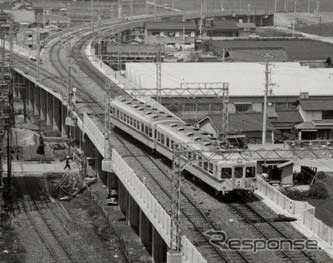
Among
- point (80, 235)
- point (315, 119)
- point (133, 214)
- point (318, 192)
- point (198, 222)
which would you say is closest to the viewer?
point (198, 222)

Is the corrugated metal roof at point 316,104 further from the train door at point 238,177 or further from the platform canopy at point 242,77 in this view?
the train door at point 238,177

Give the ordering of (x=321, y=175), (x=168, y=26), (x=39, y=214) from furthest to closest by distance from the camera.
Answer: (x=168, y=26)
(x=321, y=175)
(x=39, y=214)

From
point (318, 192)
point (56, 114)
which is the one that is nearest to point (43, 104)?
point (56, 114)

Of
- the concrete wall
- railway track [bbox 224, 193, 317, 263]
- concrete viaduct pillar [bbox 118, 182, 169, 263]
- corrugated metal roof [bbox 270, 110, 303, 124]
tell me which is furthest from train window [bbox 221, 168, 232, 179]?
the concrete wall

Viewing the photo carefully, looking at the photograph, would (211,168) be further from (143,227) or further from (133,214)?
(133,214)

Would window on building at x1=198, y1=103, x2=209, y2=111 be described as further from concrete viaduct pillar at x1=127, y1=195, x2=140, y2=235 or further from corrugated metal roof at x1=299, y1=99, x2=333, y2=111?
concrete viaduct pillar at x1=127, y1=195, x2=140, y2=235

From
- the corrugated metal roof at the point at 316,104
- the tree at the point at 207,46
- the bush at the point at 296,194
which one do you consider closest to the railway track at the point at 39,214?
the bush at the point at 296,194
